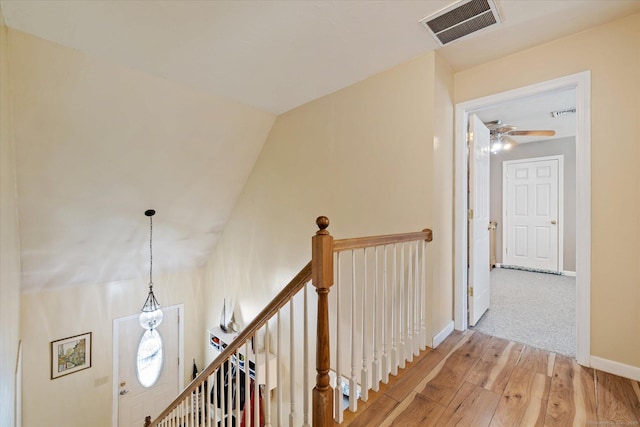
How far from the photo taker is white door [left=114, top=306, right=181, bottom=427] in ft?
15.1

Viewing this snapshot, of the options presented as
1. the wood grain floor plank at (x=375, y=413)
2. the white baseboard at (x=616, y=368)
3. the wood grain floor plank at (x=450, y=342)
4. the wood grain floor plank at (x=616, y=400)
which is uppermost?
the white baseboard at (x=616, y=368)

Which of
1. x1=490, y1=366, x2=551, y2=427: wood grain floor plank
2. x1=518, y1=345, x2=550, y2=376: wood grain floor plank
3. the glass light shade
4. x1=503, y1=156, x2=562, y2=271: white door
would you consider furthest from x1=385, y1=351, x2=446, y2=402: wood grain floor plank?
x1=503, y1=156, x2=562, y2=271: white door

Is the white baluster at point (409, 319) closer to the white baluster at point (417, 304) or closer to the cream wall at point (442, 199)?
the white baluster at point (417, 304)

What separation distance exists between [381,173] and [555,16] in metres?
1.51

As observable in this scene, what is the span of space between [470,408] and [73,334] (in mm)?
5211

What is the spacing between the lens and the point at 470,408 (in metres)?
1.61

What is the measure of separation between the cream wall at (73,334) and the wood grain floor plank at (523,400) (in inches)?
202

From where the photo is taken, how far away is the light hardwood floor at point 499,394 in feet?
4.98

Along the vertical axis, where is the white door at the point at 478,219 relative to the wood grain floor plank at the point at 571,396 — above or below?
above

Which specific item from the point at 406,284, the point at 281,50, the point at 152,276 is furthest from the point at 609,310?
the point at 152,276

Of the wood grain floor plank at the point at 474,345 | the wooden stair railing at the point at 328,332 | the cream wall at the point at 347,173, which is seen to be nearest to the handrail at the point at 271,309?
the wooden stair railing at the point at 328,332

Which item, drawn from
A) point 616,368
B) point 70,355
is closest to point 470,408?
point 616,368

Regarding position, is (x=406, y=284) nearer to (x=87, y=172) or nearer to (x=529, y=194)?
(x=87, y=172)

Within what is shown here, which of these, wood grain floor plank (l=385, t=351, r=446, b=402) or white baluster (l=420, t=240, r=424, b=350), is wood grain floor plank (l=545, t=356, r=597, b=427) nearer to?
wood grain floor plank (l=385, t=351, r=446, b=402)
